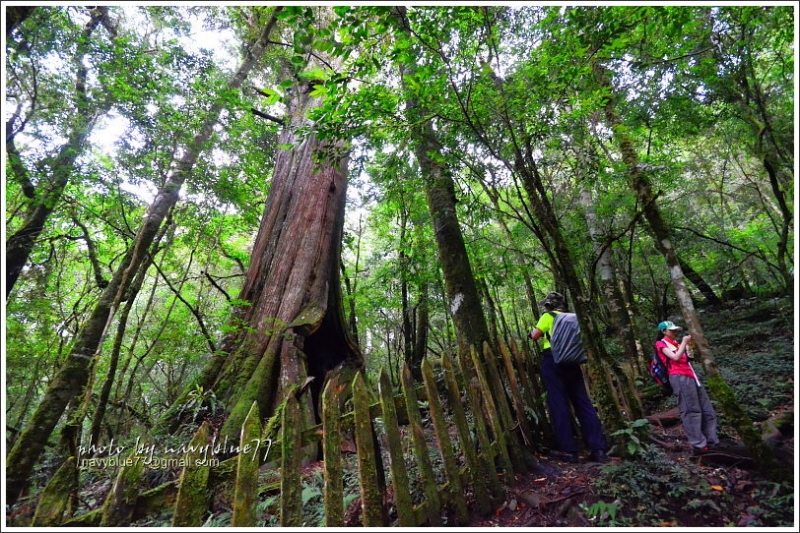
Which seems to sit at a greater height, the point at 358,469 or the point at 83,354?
the point at 83,354

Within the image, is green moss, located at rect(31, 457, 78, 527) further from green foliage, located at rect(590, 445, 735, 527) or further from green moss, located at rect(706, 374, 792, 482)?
green moss, located at rect(706, 374, 792, 482)

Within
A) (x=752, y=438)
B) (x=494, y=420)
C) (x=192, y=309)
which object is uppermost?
(x=192, y=309)

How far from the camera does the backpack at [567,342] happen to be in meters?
4.12

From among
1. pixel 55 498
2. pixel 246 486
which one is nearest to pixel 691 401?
pixel 246 486

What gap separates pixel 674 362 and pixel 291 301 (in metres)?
5.18

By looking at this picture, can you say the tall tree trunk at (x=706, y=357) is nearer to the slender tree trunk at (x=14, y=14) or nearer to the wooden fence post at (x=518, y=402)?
the wooden fence post at (x=518, y=402)

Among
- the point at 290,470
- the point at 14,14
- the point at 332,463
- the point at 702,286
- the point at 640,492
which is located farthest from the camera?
the point at 702,286

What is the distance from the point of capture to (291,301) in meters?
5.48

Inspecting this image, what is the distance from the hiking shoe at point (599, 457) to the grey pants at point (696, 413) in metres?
1.05

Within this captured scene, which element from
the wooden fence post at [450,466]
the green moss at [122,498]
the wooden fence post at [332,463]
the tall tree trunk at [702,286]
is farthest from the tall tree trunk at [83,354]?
the tall tree trunk at [702,286]

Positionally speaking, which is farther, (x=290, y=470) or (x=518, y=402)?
(x=518, y=402)

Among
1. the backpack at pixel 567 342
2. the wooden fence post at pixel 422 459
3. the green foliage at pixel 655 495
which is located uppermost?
the backpack at pixel 567 342

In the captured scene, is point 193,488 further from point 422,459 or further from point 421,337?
point 421,337

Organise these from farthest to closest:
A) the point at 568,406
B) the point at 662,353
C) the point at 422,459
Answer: the point at 662,353, the point at 568,406, the point at 422,459
